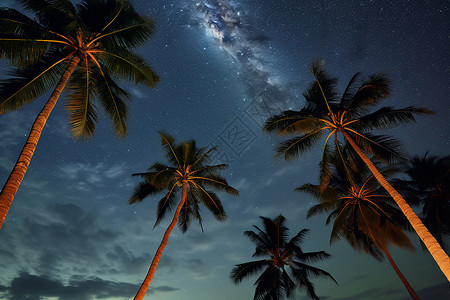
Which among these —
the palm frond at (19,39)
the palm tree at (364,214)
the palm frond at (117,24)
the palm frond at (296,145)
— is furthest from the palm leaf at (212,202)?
the palm frond at (19,39)

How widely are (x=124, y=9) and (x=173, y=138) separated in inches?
330

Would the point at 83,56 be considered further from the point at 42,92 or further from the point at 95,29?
the point at 42,92

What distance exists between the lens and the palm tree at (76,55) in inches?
336

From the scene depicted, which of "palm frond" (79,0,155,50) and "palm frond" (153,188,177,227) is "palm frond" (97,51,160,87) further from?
"palm frond" (153,188,177,227)

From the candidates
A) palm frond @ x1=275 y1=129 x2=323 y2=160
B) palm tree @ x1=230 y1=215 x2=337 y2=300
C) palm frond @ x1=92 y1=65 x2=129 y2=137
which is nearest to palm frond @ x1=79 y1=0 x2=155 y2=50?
palm frond @ x1=92 y1=65 x2=129 y2=137

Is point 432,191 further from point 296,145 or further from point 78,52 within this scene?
point 78,52

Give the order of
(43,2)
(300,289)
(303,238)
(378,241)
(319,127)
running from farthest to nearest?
(303,238), (300,289), (378,241), (319,127), (43,2)

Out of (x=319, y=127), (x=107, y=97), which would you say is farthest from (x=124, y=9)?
(x=319, y=127)

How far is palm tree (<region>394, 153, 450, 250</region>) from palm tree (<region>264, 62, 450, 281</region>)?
1093 centimetres

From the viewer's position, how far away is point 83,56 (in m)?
9.77

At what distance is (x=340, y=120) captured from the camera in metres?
12.8

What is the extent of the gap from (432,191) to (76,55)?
28190 millimetres

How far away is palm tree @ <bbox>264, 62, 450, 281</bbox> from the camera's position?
1218 cm

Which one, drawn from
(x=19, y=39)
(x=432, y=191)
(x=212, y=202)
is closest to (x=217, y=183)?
(x=212, y=202)
